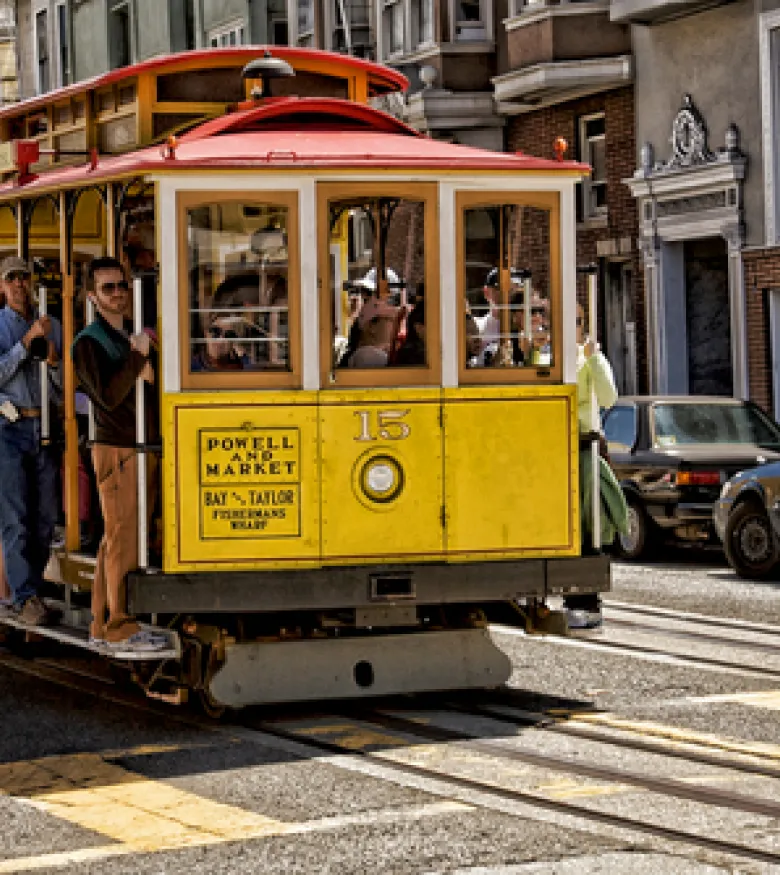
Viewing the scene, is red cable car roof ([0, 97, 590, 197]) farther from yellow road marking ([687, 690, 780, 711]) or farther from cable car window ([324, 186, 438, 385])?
yellow road marking ([687, 690, 780, 711])

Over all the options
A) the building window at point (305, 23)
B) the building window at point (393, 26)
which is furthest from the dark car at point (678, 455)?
the building window at point (305, 23)

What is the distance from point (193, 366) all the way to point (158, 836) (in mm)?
3113

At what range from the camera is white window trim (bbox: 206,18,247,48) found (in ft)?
136

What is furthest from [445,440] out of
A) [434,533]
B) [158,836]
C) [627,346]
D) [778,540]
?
[627,346]

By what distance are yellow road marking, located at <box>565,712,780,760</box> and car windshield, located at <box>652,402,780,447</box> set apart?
10.9 meters

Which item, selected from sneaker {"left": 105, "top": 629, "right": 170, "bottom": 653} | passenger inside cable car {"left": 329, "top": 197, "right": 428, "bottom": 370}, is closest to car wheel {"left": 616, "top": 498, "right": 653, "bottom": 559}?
passenger inside cable car {"left": 329, "top": 197, "right": 428, "bottom": 370}

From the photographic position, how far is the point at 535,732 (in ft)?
35.4

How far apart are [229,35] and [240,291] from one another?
3183 centimetres

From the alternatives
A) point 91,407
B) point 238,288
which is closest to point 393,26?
point 91,407

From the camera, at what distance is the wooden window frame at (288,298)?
11117 millimetres

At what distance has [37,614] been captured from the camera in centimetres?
1274

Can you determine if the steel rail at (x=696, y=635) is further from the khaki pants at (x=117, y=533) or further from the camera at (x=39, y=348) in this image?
the camera at (x=39, y=348)

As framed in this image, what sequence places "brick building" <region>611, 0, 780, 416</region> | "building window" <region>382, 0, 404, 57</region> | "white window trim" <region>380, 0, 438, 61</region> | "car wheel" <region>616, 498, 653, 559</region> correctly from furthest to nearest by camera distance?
"building window" <region>382, 0, 404, 57</region> → "white window trim" <region>380, 0, 438, 61</region> → "brick building" <region>611, 0, 780, 416</region> → "car wheel" <region>616, 498, 653, 559</region>

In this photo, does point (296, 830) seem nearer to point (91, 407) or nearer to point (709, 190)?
point (91, 407)
